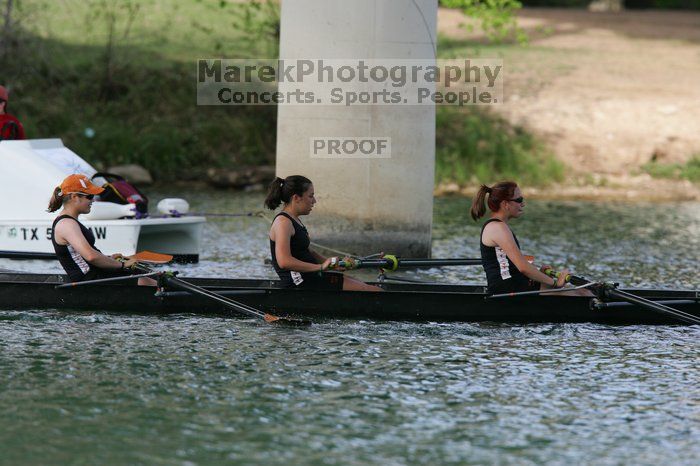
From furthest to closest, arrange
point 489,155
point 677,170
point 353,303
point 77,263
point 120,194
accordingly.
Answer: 1. point 489,155
2. point 677,170
3. point 120,194
4. point 353,303
5. point 77,263

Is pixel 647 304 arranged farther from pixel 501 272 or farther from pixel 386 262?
pixel 386 262

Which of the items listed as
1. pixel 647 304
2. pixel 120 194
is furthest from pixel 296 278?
pixel 120 194

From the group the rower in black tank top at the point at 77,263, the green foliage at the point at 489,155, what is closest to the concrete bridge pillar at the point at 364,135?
the rower in black tank top at the point at 77,263

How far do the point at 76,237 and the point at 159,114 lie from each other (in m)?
14.4

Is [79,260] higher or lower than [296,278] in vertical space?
higher

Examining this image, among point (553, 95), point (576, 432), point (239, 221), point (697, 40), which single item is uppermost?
point (697, 40)

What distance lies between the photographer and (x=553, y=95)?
24.7 metres

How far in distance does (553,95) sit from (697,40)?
7.47m

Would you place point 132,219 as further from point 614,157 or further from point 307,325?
point 614,157

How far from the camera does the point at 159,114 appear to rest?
959 inches

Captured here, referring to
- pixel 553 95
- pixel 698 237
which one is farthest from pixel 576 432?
pixel 553 95

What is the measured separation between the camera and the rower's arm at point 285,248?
10352mm

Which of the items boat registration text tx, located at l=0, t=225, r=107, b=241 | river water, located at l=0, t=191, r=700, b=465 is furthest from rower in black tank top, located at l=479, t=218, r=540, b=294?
boat registration text tx, located at l=0, t=225, r=107, b=241

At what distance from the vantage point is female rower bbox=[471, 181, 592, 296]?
399 inches
